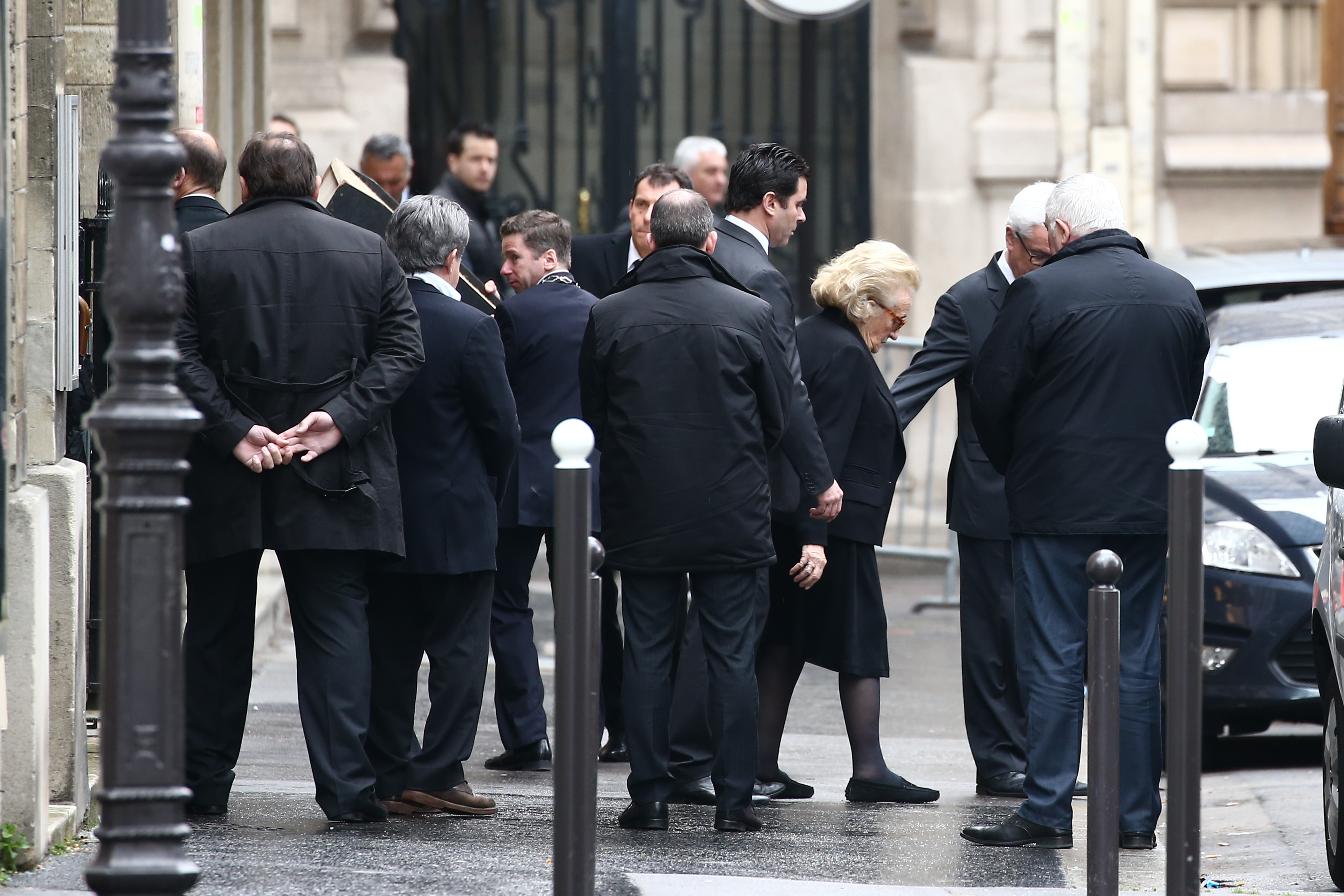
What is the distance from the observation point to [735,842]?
585 cm

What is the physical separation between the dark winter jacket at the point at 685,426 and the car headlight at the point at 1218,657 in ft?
6.97

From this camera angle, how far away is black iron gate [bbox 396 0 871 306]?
13398 millimetres

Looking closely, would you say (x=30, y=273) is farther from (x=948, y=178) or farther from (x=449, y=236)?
(x=948, y=178)

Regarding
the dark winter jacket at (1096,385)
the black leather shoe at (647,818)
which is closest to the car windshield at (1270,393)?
the dark winter jacket at (1096,385)

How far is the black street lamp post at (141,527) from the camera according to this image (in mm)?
3637

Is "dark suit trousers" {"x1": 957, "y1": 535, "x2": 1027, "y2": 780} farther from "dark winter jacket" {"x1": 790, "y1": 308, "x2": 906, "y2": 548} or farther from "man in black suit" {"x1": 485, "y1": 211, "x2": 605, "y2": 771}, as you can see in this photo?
"man in black suit" {"x1": 485, "y1": 211, "x2": 605, "y2": 771}

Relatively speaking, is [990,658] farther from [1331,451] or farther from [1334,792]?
[1331,451]

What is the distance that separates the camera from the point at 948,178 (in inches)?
518

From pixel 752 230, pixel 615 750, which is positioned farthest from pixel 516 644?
pixel 752 230

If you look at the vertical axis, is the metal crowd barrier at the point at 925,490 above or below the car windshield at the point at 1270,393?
below

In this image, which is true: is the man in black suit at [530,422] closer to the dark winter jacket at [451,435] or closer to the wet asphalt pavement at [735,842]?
the wet asphalt pavement at [735,842]

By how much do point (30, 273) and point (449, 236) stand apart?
48.5 inches

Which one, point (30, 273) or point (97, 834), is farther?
point (30, 273)

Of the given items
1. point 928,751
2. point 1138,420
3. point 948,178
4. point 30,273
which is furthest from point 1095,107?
point 30,273
